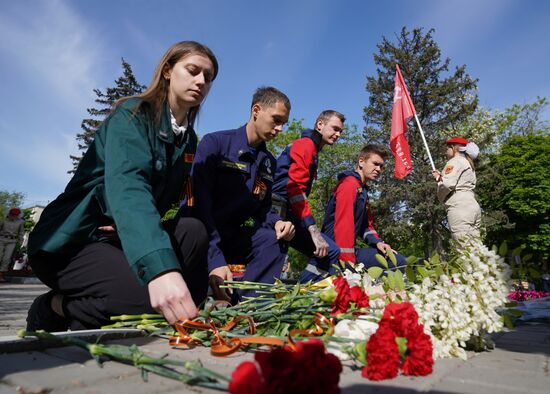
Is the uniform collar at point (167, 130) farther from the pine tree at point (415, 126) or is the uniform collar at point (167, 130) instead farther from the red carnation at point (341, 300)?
the pine tree at point (415, 126)

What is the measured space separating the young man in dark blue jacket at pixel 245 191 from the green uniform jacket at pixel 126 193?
29.4 inches

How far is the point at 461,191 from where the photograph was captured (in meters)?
6.11

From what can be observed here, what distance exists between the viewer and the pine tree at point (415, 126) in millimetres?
23453

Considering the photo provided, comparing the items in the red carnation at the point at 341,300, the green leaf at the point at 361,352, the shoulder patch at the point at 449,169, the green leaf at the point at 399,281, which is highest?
the shoulder patch at the point at 449,169

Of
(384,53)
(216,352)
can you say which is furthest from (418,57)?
(216,352)

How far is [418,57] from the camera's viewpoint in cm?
2641

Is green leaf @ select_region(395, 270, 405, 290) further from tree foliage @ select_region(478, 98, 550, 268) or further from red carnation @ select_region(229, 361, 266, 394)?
tree foliage @ select_region(478, 98, 550, 268)

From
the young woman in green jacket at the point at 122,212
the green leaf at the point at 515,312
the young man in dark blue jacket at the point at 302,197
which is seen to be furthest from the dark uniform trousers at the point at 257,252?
the green leaf at the point at 515,312

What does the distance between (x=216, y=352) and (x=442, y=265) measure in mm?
1314

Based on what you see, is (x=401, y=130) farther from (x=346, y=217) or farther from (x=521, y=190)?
(x=521, y=190)

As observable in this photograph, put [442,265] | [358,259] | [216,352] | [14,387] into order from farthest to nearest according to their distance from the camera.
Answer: [358,259] → [442,265] → [216,352] → [14,387]

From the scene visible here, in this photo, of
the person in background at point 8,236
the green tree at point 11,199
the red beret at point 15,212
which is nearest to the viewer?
the person in background at point 8,236

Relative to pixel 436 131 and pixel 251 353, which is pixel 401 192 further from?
pixel 251 353

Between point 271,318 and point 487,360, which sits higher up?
point 271,318
